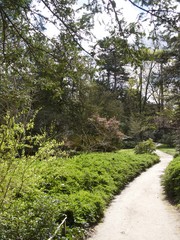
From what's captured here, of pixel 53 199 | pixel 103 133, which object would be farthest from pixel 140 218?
pixel 103 133

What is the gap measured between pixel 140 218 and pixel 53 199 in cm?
285

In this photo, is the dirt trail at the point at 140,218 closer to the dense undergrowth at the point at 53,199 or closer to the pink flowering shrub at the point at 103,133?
the dense undergrowth at the point at 53,199

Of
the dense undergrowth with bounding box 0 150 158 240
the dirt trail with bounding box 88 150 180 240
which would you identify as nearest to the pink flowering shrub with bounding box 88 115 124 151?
the dense undergrowth with bounding box 0 150 158 240

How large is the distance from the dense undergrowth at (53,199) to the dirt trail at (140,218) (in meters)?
0.37

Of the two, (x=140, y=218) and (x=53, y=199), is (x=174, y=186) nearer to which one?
(x=140, y=218)

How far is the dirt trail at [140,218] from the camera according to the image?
6.45 meters

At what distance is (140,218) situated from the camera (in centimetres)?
767

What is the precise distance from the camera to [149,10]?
4.19 m

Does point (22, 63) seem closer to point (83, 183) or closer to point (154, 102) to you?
point (83, 183)

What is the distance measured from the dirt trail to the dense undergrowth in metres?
0.37

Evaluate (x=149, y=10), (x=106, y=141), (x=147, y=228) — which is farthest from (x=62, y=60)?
(x=106, y=141)

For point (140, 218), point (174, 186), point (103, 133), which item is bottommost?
point (140, 218)

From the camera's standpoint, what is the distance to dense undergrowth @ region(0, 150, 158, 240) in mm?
4621

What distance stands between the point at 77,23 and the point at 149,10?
1283 millimetres
